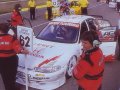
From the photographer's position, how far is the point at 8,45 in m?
7.20

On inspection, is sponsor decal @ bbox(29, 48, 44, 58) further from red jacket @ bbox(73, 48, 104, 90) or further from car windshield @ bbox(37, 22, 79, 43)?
red jacket @ bbox(73, 48, 104, 90)

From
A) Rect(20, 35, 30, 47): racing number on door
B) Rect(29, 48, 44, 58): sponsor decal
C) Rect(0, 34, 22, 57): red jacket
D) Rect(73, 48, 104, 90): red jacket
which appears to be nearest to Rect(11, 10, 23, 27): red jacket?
Rect(29, 48, 44, 58): sponsor decal

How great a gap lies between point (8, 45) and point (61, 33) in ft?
9.11

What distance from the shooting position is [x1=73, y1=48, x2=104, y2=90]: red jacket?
5203 millimetres

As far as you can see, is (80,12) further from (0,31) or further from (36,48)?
(0,31)

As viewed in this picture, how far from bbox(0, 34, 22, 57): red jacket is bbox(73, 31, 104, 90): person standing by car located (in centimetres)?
223

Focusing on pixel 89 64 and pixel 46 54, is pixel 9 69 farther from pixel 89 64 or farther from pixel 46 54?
pixel 89 64

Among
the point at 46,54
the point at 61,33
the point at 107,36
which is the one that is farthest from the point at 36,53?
the point at 107,36

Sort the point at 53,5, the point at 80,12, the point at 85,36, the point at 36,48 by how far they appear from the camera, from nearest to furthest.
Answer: the point at 85,36 < the point at 36,48 < the point at 53,5 < the point at 80,12

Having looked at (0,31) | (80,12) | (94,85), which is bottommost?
(80,12)

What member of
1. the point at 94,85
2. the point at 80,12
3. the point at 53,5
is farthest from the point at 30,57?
the point at 80,12

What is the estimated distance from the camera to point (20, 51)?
23.4 ft

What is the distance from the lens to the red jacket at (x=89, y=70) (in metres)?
5.20

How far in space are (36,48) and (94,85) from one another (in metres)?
3.86
